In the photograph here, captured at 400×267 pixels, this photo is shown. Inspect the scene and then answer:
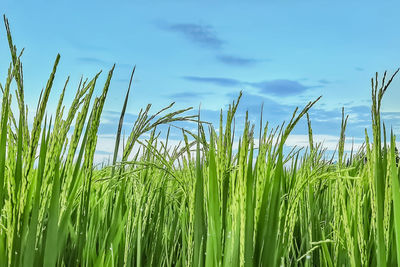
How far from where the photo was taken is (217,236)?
1.54 meters

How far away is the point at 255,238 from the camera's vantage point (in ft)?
5.15

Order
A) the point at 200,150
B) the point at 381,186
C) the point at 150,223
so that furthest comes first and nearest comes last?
the point at 150,223
the point at 200,150
the point at 381,186

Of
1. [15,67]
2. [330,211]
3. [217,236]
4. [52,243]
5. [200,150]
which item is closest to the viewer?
[15,67]

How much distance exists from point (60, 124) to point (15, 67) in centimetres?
22

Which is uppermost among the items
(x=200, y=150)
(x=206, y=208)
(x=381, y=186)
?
(x=200, y=150)

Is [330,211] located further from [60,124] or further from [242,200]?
[60,124]

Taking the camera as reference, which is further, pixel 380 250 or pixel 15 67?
pixel 380 250

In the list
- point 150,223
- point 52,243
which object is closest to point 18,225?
point 52,243

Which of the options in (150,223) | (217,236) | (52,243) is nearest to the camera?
(52,243)

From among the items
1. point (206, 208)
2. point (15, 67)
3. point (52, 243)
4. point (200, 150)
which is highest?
point (15, 67)

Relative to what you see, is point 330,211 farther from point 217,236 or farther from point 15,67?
point 15,67

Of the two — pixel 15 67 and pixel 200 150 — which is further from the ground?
pixel 15 67

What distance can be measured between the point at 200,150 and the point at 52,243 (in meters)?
0.71

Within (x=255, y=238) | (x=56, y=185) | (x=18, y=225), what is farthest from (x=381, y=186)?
(x=18, y=225)
